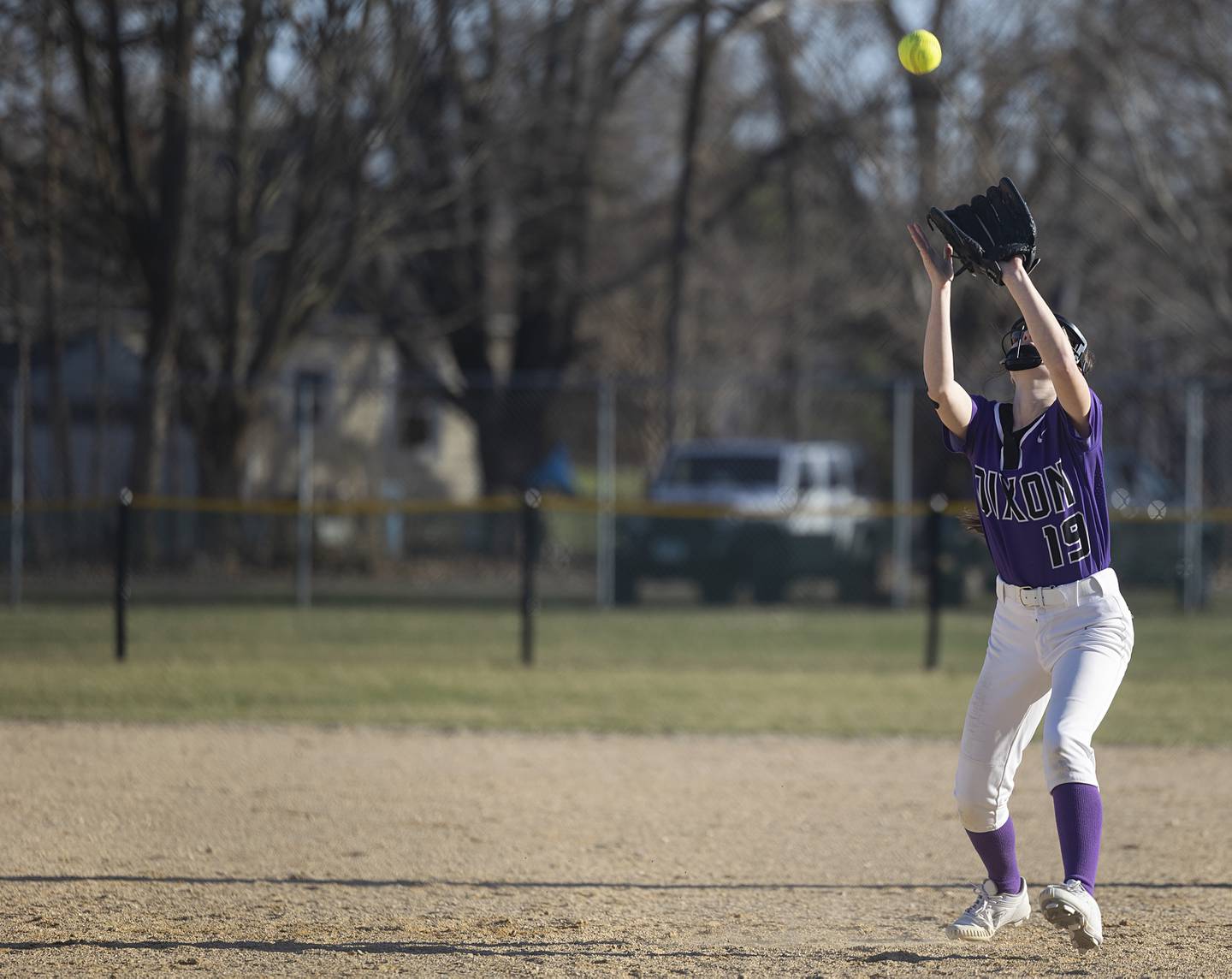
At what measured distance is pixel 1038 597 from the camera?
14.8 feet

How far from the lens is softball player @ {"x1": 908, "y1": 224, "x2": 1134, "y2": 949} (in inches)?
171

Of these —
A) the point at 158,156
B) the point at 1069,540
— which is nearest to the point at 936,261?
the point at 1069,540

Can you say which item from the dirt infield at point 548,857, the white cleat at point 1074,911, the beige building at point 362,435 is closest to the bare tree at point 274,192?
the beige building at point 362,435

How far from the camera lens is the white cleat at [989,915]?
459cm

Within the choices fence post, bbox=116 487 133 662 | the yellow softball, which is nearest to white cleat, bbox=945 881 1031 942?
the yellow softball

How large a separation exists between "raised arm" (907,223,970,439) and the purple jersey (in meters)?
0.18

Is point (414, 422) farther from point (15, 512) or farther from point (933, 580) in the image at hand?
point (933, 580)

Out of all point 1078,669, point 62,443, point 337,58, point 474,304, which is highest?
point 337,58

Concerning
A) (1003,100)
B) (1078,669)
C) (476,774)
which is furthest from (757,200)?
(1078,669)

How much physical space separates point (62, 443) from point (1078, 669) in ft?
61.2

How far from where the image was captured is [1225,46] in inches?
727

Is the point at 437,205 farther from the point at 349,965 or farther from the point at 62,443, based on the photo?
the point at 349,965

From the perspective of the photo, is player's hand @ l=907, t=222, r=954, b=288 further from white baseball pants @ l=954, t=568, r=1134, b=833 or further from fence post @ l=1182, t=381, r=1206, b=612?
fence post @ l=1182, t=381, r=1206, b=612

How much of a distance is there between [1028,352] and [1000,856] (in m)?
1.56
